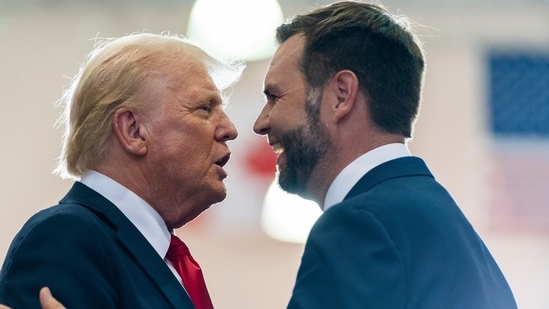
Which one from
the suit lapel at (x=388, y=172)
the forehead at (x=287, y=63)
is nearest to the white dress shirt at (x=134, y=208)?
the forehead at (x=287, y=63)

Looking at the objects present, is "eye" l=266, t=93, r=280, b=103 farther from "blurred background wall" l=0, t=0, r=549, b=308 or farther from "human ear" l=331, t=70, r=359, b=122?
"blurred background wall" l=0, t=0, r=549, b=308

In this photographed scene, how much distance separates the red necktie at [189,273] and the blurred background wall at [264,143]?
76.8 inches

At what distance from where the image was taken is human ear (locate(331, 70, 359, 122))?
5.71 feet

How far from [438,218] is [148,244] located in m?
0.57

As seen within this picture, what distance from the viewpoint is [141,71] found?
6.50ft

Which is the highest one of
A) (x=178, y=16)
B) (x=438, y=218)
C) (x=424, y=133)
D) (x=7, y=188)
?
(x=438, y=218)

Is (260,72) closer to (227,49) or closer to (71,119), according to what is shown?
(227,49)

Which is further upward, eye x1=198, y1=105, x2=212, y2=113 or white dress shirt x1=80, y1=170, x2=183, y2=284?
eye x1=198, y1=105, x2=212, y2=113

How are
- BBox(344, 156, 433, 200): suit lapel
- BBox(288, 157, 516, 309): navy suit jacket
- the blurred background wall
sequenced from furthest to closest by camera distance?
the blurred background wall < BBox(344, 156, 433, 200): suit lapel < BBox(288, 157, 516, 309): navy suit jacket

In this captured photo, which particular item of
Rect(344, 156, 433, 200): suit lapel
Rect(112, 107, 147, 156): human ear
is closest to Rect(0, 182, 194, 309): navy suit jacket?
Rect(112, 107, 147, 156): human ear

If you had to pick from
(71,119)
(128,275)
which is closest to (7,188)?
Answer: (71,119)

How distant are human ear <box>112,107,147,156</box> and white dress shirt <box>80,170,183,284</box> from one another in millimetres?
74

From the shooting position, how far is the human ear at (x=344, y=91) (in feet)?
5.71

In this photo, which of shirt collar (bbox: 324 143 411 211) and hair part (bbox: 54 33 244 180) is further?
hair part (bbox: 54 33 244 180)
